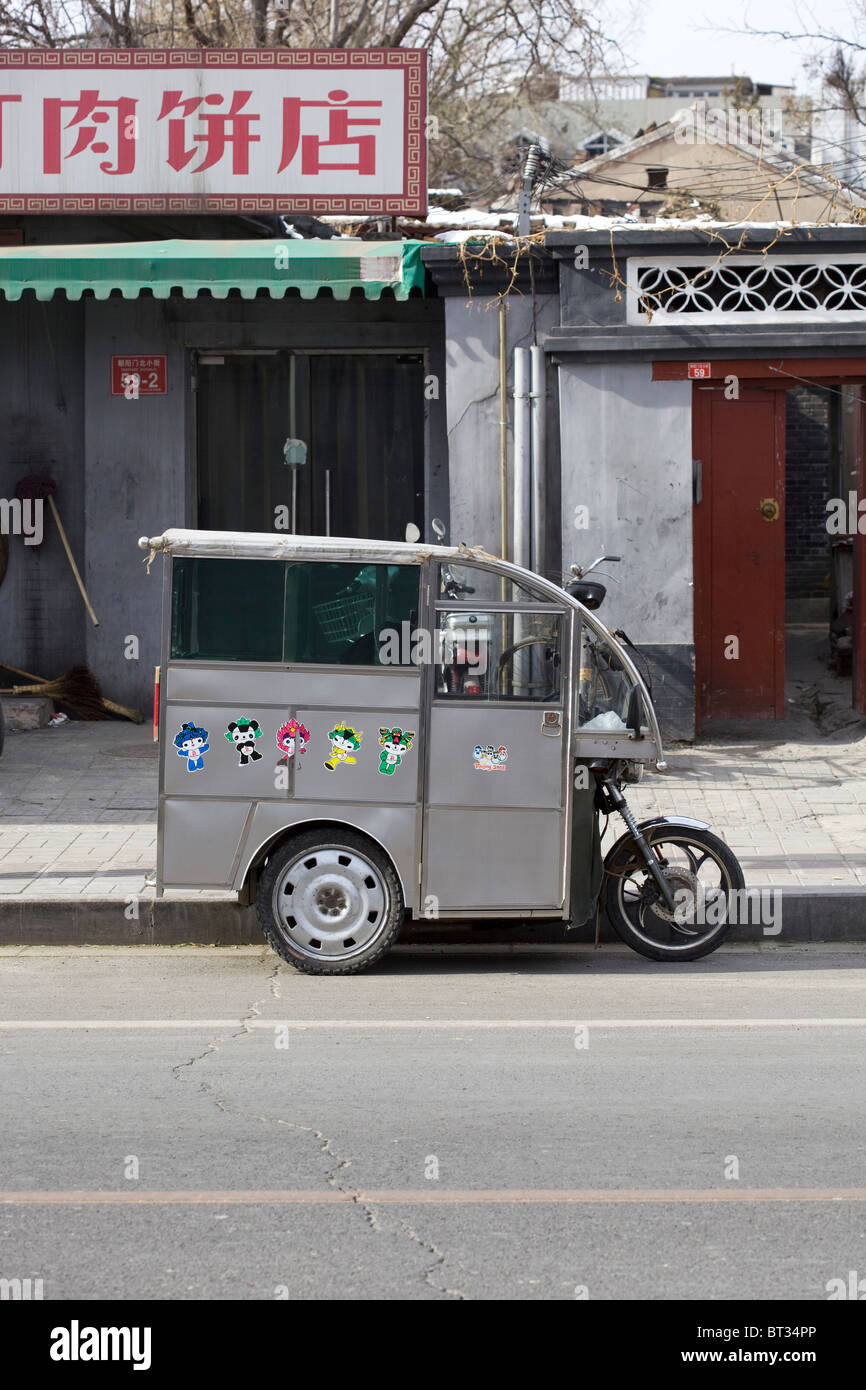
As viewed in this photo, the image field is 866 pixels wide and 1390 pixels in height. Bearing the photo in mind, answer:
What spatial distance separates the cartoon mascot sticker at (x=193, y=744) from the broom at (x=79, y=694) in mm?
6258

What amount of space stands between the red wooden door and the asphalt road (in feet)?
17.3

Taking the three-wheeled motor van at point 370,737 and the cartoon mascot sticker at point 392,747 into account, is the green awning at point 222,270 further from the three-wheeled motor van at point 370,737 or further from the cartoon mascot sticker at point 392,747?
the cartoon mascot sticker at point 392,747

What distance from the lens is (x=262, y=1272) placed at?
3.86 m

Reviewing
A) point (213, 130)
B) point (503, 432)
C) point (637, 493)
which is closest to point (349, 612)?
point (503, 432)

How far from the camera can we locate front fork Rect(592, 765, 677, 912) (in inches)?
285

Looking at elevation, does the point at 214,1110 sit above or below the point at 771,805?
below

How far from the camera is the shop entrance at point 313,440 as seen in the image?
43.2ft

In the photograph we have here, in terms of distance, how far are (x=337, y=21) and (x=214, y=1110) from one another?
25.6 metres

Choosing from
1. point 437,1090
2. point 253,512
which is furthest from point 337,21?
point 437,1090

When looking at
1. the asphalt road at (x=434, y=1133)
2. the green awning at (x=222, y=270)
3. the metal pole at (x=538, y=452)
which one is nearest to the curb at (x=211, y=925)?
the asphalt road at (x=434, y=1133)

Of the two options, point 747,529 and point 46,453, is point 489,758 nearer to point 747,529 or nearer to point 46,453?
point 747,529

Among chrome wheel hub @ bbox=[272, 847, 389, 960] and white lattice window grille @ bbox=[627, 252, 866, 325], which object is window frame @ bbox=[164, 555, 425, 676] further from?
white lattice window grille @ bbox=[627, 252, 866, 325]

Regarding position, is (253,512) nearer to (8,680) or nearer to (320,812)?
(8,680)

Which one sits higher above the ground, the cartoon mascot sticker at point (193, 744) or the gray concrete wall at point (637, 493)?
the gray concrete wall at point (637, 493)
